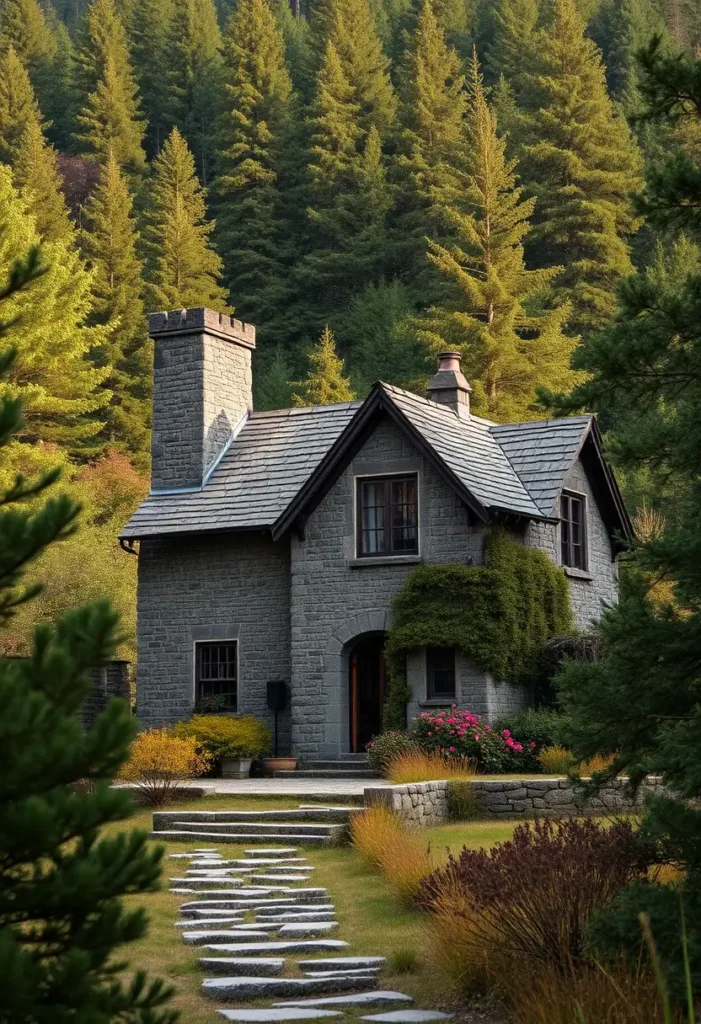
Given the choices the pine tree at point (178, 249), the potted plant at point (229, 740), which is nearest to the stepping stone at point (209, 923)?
the potted plant at point (229, 740)

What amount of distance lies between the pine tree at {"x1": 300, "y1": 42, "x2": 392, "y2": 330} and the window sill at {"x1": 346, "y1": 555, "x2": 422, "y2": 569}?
32786 millimetres

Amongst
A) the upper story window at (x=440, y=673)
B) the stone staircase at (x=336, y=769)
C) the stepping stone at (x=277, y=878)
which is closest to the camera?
the stepping stone at (x=277, y=878)

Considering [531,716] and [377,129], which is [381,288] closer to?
[377,129]

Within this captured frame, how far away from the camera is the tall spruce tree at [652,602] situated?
23.6 feet

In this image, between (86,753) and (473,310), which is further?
(473,310)

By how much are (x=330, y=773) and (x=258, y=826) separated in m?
6.81

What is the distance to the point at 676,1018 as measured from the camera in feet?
21.3

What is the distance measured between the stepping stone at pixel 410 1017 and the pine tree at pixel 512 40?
5905cm

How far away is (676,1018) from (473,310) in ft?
132

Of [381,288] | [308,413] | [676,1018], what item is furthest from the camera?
[381,288]

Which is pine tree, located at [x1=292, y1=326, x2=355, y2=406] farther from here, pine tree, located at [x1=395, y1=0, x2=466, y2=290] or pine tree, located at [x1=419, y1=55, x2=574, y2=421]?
pine tree, located at [x1=395, y1=0, x2=466, y2=290]

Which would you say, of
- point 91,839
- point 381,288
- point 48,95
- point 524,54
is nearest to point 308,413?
point 91,839

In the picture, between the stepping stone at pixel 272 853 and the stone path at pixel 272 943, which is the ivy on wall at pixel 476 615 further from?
the stone path at pixel 272 943

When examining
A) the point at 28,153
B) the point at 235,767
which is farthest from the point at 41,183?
the point at 235,767
